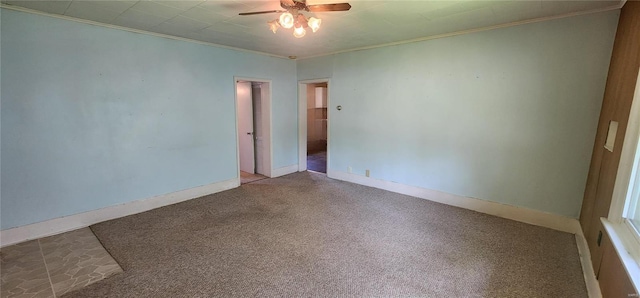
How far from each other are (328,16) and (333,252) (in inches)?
96.9

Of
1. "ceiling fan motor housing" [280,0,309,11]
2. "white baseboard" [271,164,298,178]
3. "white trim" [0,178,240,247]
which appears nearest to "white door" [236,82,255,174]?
"white baseboard" [271,164,298,178]

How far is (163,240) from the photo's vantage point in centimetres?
289

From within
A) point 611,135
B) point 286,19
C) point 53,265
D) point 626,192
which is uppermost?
point 286,19

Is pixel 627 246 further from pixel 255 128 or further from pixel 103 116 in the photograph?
pixel 255 128

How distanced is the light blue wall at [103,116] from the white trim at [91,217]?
2.6 inches

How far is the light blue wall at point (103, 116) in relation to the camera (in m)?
2.77

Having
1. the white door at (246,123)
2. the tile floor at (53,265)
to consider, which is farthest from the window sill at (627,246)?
the white door at (246,123)

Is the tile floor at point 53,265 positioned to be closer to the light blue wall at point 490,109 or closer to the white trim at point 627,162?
the light blue wall at point 490,109

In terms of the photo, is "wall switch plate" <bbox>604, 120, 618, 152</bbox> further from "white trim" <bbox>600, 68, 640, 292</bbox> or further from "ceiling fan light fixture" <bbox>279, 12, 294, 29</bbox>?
"ceiling fan light fixture" <bbox>279, 12, 294, 29</bbox>

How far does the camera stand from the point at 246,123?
5.52 meters

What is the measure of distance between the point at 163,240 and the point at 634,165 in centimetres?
401

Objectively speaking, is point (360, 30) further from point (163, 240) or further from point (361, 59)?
point (163, 240)

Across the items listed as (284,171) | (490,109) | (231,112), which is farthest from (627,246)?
(284,171)

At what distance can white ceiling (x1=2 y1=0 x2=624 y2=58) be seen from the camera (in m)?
2.54
